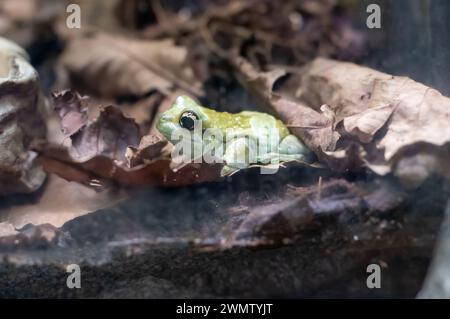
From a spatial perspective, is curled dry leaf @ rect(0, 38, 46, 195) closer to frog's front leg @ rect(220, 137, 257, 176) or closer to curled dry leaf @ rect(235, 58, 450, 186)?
frog's front leg @ rect(220, 137, 257, 176)

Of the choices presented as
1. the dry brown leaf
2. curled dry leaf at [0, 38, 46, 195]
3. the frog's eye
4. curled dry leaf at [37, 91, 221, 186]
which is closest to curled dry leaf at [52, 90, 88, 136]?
curled dry leaf at [37, 91, 221, 186]

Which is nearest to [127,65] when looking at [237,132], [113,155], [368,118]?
[237,132]

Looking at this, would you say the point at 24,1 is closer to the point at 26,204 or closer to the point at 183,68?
the point at 183,68

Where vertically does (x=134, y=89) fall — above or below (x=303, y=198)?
above

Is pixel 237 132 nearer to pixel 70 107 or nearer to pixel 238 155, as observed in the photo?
pixel 238 155

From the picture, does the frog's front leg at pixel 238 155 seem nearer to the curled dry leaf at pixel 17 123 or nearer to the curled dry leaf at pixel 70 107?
the curled dry leaf at pixel 70 107

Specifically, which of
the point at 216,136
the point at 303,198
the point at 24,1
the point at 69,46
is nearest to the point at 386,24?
the point at 216,136
